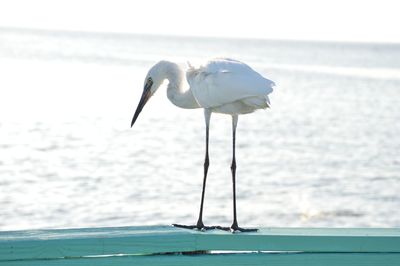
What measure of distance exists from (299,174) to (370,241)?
1655cm

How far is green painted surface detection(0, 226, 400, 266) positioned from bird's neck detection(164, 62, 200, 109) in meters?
2.59

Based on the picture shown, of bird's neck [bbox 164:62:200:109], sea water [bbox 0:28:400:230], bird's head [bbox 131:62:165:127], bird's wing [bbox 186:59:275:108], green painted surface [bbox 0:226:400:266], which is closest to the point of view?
green painted surface [bbox 0:226:400:266]

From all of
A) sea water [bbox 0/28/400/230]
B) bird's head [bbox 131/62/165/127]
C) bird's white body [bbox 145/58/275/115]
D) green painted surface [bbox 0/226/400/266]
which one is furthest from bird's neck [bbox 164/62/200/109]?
green painted surface [bbox 0/226/400/266]

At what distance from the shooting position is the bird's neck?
6.14 m

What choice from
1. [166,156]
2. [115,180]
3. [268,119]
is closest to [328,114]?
[268,119]

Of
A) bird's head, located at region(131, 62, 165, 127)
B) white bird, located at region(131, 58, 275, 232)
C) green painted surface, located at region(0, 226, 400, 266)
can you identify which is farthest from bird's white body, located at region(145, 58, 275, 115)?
green painted surface, located at region(0, 226, 400, 266)

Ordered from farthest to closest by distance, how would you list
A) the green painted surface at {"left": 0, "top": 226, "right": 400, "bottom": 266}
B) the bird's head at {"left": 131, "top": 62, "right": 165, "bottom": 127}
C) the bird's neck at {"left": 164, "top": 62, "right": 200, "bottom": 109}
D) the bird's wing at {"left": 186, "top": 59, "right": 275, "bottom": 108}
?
the bird's neck at {"left": 164, "top": 62, "right": 200, "bottom": 109}, the bird's head at {"left": 131, "top": 62, "right": 165, "bottom": 127}, the bird's wing at {"left": 186, "top": 59, "right": 275, "bottom": 108}, the green painted surface at {"left": 0, "top": 226, "right": 400, "bottom": 266}

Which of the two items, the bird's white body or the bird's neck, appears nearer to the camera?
the bird's white body

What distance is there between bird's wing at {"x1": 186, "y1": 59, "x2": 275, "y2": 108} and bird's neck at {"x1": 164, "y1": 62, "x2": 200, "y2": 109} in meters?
0.53

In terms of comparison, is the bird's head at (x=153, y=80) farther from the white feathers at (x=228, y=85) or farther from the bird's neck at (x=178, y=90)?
the white feathers at (x=228, y=85)

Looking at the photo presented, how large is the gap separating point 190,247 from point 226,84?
2.06 m

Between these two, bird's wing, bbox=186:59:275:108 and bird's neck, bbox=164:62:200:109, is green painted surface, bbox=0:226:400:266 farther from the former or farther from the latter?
bird's neck, bbox=164:62:200:109

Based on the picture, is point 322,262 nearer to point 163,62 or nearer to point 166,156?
point 163,62

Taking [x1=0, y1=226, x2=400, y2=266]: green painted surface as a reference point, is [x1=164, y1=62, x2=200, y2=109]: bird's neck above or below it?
above
